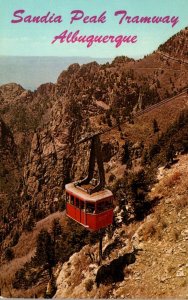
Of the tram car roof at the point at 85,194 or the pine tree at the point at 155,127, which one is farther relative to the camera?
the pine tree at the point at 155,127

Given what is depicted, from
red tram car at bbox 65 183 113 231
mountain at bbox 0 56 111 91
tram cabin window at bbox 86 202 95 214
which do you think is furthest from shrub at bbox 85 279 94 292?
mountain at bbox 0 56 111 91

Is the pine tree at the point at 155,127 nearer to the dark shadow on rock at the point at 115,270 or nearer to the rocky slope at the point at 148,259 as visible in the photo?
the rocky slope at the point at 148,259

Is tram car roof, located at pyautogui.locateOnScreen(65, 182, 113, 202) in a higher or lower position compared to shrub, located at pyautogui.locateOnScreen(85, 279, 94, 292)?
higher

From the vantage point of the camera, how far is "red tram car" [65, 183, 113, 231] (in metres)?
19.5

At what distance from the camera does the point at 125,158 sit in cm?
6456

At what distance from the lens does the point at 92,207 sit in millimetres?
19594

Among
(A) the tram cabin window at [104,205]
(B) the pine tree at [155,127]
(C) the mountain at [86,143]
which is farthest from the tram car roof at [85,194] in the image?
(B) the pine tree at [155,127]

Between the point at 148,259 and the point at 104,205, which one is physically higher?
the point at 104,205

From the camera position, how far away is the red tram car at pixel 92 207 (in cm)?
1955

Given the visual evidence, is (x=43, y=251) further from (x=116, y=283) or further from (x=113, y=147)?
(x=113, y=147)

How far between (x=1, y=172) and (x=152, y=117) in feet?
260

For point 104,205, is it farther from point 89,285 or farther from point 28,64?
point 28,64

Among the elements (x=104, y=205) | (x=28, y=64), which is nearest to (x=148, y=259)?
(x=104, y=205)

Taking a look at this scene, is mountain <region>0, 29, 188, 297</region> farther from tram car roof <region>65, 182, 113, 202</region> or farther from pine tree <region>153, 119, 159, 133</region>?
tram car roof <region>65, 182, 113, 202</region>
